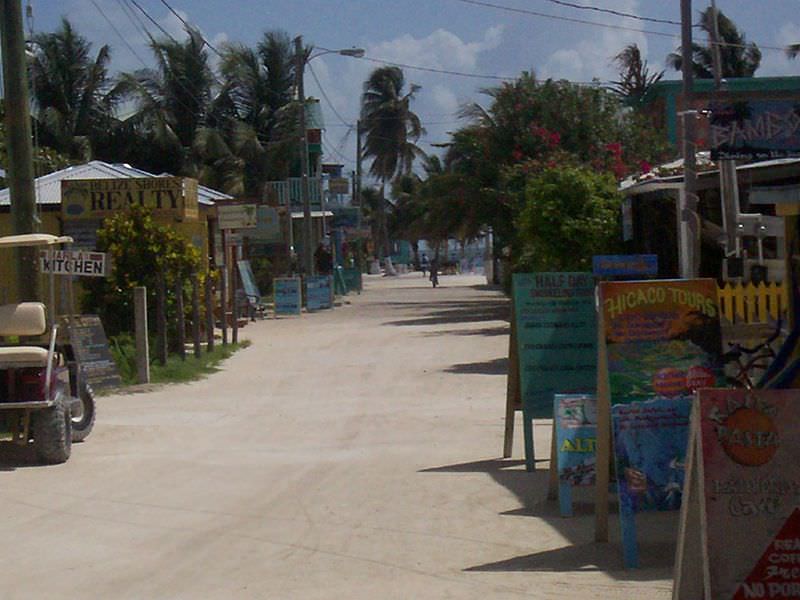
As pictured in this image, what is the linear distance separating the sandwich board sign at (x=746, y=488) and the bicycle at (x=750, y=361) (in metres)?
2.52

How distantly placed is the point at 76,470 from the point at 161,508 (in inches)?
84.6

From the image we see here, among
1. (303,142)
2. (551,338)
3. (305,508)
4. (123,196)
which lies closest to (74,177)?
(123,196)

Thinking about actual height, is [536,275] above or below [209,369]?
above

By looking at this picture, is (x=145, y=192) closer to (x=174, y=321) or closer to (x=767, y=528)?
(x=174, y=321)

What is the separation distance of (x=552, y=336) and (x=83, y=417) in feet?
17.8

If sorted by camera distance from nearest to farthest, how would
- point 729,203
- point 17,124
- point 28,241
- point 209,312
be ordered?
point 729,203 < point 28,241 < point 17,124 < point 209,312

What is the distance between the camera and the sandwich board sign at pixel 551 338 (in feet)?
34.9

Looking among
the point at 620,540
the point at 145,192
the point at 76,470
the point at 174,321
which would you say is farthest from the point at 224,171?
the point at 620,540

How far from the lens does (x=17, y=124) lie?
49.0 feet

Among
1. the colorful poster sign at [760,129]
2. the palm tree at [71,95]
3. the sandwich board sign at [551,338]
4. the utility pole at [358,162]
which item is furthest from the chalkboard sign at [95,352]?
the utility pole at [358,162]

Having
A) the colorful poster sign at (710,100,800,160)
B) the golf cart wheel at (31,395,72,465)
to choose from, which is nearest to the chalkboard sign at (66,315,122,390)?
the golf cart wheel at (31,395,72,465)

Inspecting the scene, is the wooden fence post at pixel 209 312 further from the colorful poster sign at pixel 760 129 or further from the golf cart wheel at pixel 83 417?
the colorful poster sign at pixel 760 129

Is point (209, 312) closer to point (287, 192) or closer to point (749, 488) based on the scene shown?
point (749, 488)

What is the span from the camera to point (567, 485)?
894 cm
